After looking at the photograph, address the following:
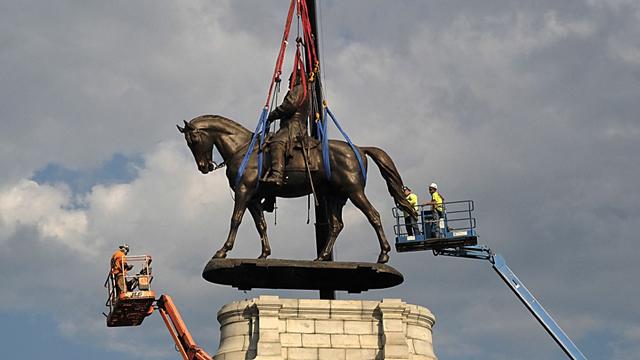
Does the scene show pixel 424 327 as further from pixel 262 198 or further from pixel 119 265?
pixel 119 265

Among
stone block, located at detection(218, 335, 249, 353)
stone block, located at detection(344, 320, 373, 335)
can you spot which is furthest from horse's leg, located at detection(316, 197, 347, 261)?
stone block, located at detection(218, 335, 249, 353)

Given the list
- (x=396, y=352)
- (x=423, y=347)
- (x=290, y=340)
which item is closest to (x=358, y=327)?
(x=396, y=352)

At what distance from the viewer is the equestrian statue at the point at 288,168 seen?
33219mm

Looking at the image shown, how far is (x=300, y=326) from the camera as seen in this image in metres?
31.4

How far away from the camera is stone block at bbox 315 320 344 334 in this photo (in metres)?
31.5

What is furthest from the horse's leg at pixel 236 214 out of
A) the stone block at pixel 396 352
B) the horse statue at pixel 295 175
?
the stone block at pixel 396 352

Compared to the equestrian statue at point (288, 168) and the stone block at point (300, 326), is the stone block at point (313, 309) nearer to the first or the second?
the stone block at point (300, 326)

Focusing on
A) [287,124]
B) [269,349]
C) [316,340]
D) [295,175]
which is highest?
[287,124]

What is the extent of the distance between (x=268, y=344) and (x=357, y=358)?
2531 mm

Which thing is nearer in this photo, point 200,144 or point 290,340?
point 290,340

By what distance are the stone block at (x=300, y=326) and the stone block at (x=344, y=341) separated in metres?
0.64

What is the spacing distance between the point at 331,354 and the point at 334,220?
4861 mm

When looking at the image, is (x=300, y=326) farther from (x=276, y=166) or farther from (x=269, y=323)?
(x=276, y=166)

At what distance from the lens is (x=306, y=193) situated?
3403 centimetres
